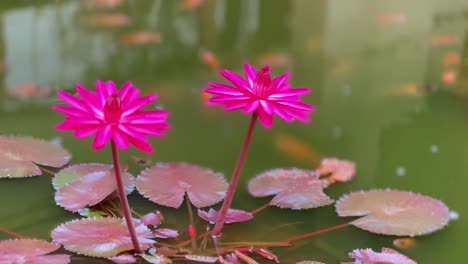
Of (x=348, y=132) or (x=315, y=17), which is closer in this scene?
(x=348, y=132)

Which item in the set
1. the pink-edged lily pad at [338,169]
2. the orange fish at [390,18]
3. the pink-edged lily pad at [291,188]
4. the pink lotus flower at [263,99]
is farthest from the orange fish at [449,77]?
the pink lotus flower at [263,99]

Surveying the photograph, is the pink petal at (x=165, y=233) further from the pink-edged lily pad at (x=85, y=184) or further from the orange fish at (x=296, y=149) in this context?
the orange fish at (x=296, y=149)

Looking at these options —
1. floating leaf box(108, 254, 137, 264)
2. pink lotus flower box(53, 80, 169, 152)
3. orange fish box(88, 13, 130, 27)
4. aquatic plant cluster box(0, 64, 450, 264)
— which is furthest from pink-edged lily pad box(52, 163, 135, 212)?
orange fish box(88, 13, 130, 27)

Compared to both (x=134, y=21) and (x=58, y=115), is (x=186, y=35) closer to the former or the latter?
(x=134, y=21)

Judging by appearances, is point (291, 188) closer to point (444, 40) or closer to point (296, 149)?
point (296, 149)

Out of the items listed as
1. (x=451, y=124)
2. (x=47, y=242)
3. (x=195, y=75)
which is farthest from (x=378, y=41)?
(x=47, y=242)

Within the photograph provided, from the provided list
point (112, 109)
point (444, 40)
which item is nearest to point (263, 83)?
point (112, 109)
